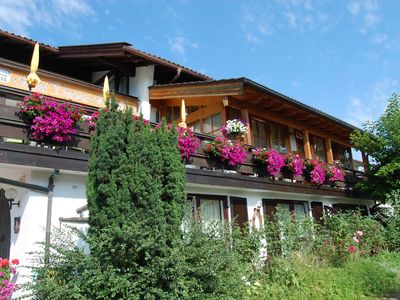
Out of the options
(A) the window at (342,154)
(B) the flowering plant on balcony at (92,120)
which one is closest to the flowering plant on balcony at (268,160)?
(B) the flowering plant on balcony at (92,120)

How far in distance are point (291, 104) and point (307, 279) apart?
658 cm

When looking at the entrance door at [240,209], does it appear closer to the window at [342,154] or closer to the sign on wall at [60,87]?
the sign on wall at [60,87]

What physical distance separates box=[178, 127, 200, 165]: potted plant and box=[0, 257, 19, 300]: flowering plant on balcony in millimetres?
4064

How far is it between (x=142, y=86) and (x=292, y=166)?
5842 millimetres

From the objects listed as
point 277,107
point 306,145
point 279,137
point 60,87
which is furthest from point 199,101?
point 306,145

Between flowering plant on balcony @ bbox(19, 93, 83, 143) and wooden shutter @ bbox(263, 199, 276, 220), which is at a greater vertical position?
flowering plant on balcony @ bbox(19, 93, 83, 143)

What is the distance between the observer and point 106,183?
5.77 m

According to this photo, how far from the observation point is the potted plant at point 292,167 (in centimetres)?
1177

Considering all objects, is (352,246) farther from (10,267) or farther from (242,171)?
(10,267)

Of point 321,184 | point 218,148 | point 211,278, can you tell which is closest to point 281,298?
point 211,278

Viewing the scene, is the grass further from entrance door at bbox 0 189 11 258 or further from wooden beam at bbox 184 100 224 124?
wooden beam at bbox 184 100 224 124

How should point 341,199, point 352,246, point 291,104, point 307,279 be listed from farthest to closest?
point 341,199
point 291,104
point 352,246
point 307,279

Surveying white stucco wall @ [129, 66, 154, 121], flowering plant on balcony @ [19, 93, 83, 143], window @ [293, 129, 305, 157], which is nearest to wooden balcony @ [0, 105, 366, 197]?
flowering plant on balcony @ [19, 93, 83, 143]

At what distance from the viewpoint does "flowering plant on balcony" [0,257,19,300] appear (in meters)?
5.78
